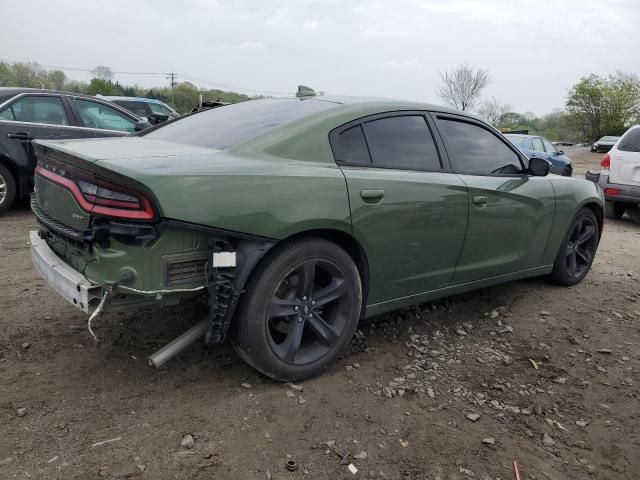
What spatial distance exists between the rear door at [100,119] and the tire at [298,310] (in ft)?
16.9

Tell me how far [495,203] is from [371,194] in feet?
3.79

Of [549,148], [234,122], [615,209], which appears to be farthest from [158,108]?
[234,122]

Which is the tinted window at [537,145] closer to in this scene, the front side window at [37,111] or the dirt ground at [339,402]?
the dirt ground at [339,402]

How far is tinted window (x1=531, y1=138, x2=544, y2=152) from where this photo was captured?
1523 cm

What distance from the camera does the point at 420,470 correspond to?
2.22m

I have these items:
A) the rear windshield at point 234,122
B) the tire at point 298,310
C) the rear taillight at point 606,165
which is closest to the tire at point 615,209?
the rear taillight at point 606,165

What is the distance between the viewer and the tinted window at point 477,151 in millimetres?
3495

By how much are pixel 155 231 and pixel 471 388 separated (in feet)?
6.18

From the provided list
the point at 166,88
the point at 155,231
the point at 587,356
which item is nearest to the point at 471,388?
the point at 587,356

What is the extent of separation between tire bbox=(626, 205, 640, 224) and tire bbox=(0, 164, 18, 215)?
9.04m

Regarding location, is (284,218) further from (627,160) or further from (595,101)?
(595,101)

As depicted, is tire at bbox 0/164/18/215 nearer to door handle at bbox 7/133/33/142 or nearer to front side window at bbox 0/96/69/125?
door handle at bbox 7/133/33/142

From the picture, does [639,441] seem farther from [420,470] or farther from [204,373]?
[204,373]

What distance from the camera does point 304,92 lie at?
3.76m
